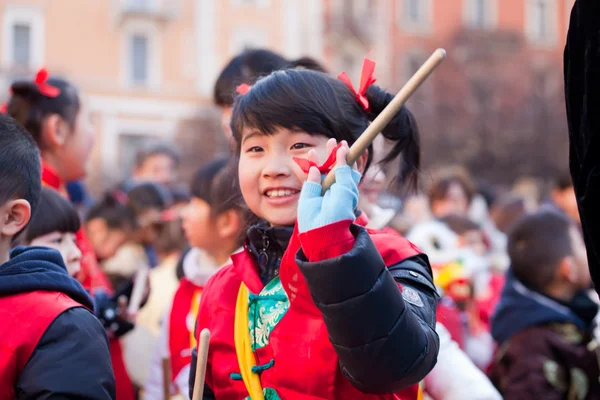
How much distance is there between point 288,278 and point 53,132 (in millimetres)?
1953

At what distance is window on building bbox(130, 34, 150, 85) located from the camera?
95.4ft

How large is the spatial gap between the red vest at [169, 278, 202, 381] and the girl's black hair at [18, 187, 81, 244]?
26.0 inches

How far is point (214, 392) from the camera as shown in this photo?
84.9 inches

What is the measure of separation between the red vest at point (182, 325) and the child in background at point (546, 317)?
126cm

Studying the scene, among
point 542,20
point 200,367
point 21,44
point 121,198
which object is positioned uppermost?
point 542,20

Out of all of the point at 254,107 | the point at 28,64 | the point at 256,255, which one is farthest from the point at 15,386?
the point at 28,64

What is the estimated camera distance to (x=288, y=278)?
5.79 feet

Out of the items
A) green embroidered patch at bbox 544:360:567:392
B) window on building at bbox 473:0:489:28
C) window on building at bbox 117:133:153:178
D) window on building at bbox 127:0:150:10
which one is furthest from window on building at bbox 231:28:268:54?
green embroidered patch at bbox 544:360:567:392

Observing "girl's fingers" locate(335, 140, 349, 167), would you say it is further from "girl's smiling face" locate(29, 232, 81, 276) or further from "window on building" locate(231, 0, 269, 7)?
"window on building" locate(231, 0, 269, 7)

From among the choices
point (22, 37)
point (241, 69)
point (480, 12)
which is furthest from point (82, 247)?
point (480, 12)

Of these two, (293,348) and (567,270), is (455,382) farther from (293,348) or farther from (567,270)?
(567,270)

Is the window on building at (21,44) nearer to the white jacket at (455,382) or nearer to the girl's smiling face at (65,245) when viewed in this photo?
the girl's smiling face at (65,245)

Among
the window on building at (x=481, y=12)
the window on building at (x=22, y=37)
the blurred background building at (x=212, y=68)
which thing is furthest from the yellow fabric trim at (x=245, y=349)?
the window on building at (x=481, y=12)

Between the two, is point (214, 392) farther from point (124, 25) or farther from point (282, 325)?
point (124, 25)
